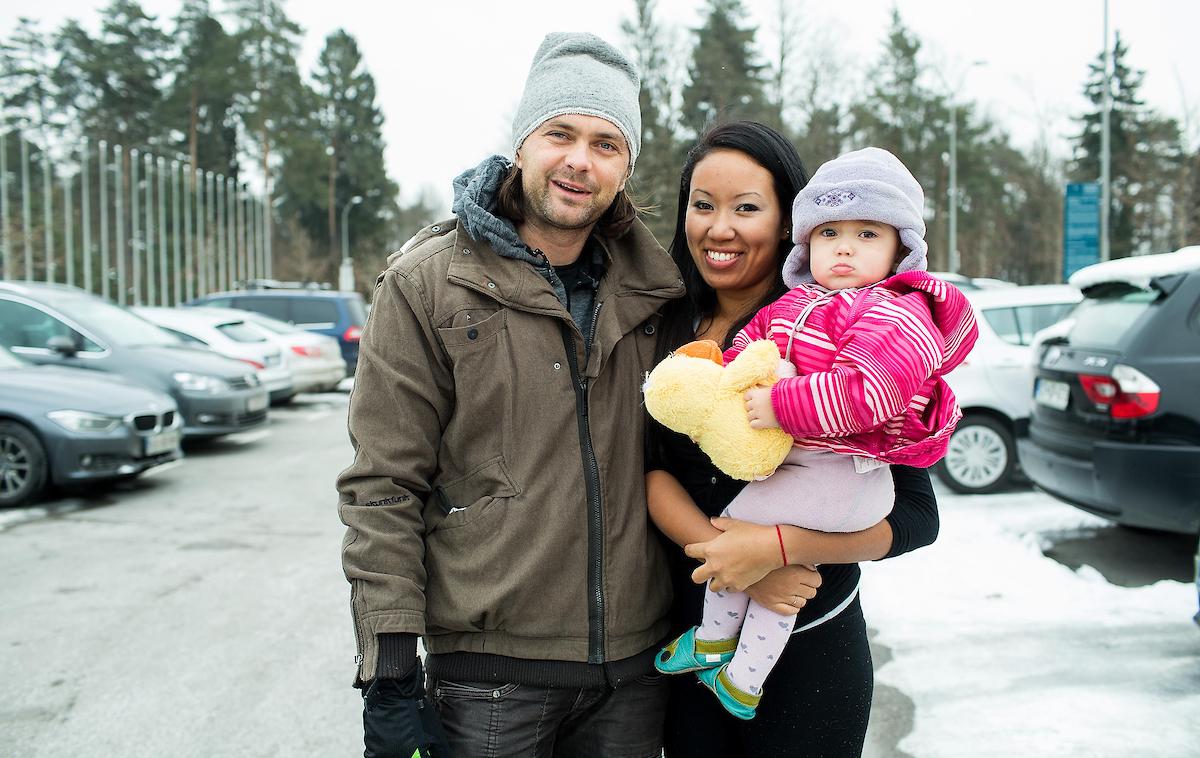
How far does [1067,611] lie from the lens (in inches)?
180

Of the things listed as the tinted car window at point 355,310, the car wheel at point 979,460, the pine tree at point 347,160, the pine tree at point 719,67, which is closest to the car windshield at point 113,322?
the tinted car window at point 355,310

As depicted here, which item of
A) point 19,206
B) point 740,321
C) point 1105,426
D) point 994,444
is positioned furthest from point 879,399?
point 19,206

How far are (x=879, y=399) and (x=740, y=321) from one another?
568 millimetres

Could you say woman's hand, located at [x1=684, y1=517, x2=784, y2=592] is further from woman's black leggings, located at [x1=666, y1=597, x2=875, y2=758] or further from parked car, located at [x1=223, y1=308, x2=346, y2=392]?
parked car, located at [x1=223, y1=308, x2=346, y2=392]

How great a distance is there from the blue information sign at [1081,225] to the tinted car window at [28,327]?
15.2 meters

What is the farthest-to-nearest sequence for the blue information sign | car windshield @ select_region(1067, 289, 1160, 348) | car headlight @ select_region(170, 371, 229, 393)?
the blue information sign
car headlight @ select_region(170, 371, 229, 393)
car windshield @ select_region(1067, 289, 1160, 348)

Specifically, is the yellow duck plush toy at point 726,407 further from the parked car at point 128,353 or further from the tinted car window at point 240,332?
the tinted car window at point 240,332

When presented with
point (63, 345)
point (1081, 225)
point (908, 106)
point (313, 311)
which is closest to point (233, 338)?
→ point (313, 311)

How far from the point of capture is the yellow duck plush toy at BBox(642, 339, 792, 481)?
1739 millimetres

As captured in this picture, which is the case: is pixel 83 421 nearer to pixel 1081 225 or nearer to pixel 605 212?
pixel 605 212

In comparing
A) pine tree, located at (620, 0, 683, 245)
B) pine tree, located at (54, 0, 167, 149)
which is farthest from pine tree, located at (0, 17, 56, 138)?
pine tree, located at (620, 0, 683, 245)

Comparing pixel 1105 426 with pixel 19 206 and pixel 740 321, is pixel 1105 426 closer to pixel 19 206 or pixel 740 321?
pixel 740 321

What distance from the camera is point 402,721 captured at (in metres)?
1.73

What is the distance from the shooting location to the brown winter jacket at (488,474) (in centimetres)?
183
